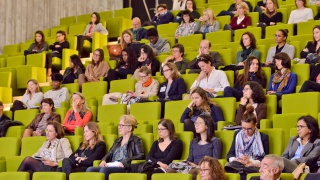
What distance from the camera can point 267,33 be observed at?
27.0 ft

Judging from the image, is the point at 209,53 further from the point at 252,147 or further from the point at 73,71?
the point at 252,147

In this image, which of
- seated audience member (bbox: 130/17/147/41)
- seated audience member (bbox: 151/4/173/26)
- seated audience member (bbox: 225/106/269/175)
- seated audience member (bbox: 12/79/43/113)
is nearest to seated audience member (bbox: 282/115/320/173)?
seated audience member (bbox: 225/106/269/175)

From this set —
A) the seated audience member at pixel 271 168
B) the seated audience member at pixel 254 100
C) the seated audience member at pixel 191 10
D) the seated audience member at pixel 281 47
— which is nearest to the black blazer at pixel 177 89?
the seated audience member at pixel 281 47

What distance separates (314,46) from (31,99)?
9.66 feet

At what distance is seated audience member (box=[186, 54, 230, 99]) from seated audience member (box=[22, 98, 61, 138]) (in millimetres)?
1347

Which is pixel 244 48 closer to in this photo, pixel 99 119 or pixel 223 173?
pixel 99 119

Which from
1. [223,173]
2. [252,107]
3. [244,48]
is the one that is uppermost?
[244,48]

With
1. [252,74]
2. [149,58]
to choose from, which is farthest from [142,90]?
[252,74]

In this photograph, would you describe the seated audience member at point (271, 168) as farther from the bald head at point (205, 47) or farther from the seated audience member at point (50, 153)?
the bald head at point (205, 47)

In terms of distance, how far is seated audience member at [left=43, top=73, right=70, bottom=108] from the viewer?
27.0ft

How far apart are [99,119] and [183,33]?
2107 mm

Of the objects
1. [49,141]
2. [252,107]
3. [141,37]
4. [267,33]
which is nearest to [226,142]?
[252,107]

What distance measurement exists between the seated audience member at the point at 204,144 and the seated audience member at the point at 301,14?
283 cm

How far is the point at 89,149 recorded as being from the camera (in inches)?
257
